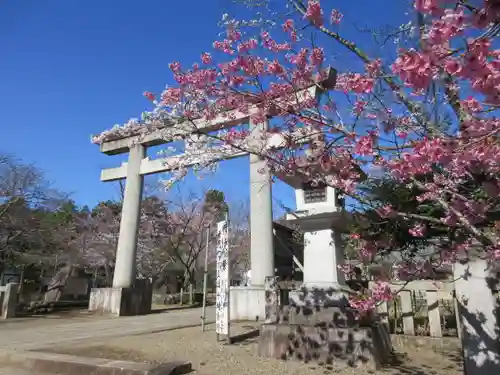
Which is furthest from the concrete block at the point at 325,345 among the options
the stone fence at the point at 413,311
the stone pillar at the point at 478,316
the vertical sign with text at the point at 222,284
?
the stone pillar at the point at 478,316

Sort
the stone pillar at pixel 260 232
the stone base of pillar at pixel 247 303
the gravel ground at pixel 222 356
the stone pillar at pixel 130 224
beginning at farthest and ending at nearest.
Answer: the stone pillar at pixel 130 224
the stone pillar at pixel 260 232
the stone base of pillar at pixel 247 303
the gravel ground at pixel 222 356

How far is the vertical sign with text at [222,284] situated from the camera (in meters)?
6.39

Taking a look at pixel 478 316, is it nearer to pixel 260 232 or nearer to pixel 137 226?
pixel 260 232

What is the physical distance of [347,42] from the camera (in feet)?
10.4

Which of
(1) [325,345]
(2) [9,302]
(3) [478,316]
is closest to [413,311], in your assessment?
(1) [325,345]

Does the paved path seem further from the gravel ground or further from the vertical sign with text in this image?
the vertical sign with text

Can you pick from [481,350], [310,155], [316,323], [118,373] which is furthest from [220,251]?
[481,350]

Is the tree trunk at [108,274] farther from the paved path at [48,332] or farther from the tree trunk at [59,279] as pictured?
the paved path at [48,332]

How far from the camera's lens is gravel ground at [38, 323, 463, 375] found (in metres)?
4.52

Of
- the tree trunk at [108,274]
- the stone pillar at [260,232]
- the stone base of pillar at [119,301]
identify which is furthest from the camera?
the tree trunk at [108,274]

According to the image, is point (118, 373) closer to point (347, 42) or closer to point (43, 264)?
point (347, 42)

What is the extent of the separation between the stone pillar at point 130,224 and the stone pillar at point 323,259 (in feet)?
29.0

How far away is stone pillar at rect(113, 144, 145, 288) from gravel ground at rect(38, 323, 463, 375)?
616 cm

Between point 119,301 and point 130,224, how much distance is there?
2728 millimetres
